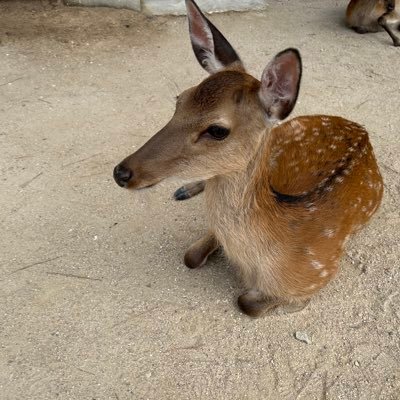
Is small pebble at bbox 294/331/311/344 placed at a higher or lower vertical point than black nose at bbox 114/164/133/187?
lower

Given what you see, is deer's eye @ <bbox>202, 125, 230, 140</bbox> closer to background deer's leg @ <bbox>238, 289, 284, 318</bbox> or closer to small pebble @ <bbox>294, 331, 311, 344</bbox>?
background deer's leg @ <bbox>238, 289, 284, 318</bbox>

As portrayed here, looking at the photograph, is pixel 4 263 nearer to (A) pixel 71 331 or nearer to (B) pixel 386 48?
(A) pixel 71 331

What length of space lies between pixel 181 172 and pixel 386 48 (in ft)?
13.2

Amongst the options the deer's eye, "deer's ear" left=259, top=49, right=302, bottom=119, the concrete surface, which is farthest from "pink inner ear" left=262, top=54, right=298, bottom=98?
the concrete surface

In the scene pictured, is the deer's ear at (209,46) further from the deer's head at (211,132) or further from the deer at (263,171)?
the deer's head at (211,132)

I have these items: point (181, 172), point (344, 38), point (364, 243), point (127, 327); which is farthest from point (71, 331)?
point (344, 38)

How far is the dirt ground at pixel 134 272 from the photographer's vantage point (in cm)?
252

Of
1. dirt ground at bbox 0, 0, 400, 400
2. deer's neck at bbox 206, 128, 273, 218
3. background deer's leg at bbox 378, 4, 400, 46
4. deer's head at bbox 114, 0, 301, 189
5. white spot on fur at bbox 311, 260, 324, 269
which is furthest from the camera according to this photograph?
background deer's leg at bbox 378, 4, 400, 46

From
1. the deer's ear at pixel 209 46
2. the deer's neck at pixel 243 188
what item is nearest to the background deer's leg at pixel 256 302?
the deer's neck at pixel 243 188

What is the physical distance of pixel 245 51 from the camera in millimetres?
5078

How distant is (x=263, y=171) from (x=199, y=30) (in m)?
0.71

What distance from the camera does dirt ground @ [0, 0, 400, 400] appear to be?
2.52 meters

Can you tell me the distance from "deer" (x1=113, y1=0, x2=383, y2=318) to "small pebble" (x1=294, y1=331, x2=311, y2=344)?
0.16 m

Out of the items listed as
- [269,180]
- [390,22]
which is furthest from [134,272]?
[390,22]
